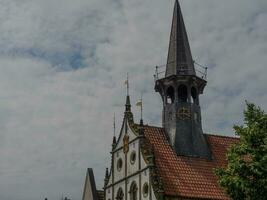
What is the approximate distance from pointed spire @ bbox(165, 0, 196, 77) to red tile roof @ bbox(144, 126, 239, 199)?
6.20 m

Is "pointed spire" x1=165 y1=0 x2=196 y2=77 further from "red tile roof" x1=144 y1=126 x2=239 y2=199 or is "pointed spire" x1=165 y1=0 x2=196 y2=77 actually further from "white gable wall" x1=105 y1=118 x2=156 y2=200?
"white gable wall" x1=105 y1=118 x2=156 y2=200

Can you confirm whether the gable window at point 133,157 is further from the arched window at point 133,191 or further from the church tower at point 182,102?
the church tower at point 182,102

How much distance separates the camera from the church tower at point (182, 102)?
2265 inches

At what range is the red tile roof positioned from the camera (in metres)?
52.2

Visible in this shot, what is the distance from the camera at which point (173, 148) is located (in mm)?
56656

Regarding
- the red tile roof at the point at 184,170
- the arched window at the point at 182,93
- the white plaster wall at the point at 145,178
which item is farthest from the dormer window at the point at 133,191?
the arched window at the point at 182,93

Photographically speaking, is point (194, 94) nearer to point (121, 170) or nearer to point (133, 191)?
point (121, 170)

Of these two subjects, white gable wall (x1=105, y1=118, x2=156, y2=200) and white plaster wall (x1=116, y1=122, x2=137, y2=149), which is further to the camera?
white plaster wall (x1=116, y1=122, x2=137, y2=149)

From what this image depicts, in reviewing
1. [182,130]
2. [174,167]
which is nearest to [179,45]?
[182,130]

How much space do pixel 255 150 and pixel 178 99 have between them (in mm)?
20612

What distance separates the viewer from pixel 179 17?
208ft

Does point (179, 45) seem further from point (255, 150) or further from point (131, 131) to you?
point (255, 150)

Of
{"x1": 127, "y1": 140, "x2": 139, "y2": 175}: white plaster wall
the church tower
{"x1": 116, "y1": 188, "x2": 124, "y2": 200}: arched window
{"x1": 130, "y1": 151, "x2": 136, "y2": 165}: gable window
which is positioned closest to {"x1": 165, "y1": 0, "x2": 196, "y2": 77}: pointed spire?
the church tower

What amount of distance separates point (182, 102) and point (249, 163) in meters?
20.5
